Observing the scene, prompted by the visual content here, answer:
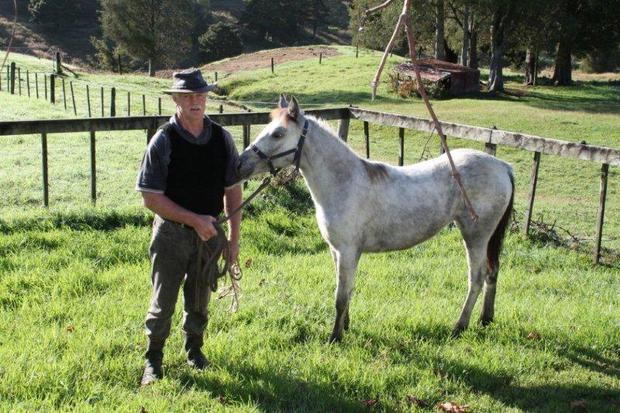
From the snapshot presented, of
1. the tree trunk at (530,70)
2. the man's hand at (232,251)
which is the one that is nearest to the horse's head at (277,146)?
the man's hand at (232,251)

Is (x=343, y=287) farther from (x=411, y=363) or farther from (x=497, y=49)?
(x=497, y=49)

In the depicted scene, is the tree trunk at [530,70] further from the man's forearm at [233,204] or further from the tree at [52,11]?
the tree at [52,11]

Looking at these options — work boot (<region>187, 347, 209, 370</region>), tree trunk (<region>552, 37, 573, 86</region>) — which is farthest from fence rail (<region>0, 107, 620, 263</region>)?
tree trunk (<region>552, 37, 573, 86</region>)

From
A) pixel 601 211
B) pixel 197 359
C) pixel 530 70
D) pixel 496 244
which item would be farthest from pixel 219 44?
pixel 197 359

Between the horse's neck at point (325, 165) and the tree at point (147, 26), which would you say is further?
the tree at point (147, 26)

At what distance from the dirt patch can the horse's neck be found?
46751mm

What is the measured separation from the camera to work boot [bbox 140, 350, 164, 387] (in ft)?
14.1

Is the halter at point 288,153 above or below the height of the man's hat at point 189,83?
below

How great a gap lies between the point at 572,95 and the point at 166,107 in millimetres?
25936

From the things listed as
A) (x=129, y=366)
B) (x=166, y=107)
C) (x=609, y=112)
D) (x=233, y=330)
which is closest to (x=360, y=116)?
(x=233, y=330)

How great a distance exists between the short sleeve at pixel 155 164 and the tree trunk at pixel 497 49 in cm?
3674

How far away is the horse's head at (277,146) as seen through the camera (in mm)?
4676

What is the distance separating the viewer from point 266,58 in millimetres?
56000

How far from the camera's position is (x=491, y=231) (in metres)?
5.64
